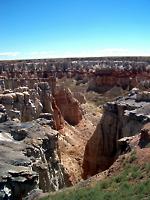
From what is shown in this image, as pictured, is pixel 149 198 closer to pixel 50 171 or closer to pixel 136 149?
pixel 136 149

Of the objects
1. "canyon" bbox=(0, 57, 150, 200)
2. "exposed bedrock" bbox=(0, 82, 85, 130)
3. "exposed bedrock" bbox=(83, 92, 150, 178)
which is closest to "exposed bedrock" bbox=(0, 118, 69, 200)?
"canyon" bbox=(0, 57, 150, 200)

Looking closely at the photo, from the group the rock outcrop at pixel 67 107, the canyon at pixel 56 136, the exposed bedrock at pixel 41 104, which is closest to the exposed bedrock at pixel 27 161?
the canyon at pixel 56 136

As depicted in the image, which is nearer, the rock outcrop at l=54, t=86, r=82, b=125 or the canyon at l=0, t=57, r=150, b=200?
the canyon at l=0, t=57, r=150, b=200

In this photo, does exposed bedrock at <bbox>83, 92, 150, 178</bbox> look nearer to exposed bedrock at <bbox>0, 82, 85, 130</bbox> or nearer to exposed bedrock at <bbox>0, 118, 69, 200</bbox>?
exposed bedrock at <bbox>0, 82, 85, 130</bbox>

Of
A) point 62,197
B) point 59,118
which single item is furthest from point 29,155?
point 59,118

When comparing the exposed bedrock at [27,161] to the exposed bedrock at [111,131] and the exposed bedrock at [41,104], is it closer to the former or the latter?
the exposed bedrock at [111,131]
